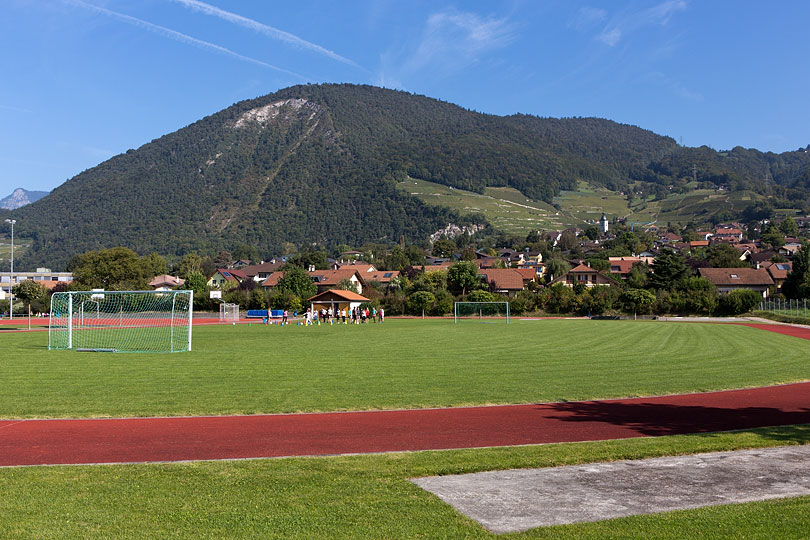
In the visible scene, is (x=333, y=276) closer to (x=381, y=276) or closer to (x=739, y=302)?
(x=381, y=276)

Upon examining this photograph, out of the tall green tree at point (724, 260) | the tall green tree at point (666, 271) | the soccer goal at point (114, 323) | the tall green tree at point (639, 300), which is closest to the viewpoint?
the soccer goal at point (114, 323)

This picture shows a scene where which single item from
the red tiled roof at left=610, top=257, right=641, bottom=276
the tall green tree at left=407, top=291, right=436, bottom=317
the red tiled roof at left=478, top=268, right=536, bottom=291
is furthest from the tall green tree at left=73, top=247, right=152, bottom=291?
the red tiled roof at left=610, top=257, right=641, bottom=276

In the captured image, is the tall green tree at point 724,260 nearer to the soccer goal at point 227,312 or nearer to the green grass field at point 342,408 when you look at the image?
the soccer goal at point 227,312

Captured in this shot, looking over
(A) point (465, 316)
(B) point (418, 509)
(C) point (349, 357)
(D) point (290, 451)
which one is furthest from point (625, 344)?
(A) point (465, 316)

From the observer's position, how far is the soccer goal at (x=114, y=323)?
29.7 meters

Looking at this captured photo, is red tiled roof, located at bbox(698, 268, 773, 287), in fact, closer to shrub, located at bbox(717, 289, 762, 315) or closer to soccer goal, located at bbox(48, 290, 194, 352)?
shrub, located at bbox(717, 289, 762, 315)

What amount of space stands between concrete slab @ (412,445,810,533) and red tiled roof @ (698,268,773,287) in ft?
307

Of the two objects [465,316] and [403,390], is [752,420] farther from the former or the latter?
[465,316]

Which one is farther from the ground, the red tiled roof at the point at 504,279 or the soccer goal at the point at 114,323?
the red tiled roof at the point at 504,279

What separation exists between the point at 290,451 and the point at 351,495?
8.89ft

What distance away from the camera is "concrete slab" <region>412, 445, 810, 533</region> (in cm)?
616

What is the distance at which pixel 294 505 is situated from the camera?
20.8ft

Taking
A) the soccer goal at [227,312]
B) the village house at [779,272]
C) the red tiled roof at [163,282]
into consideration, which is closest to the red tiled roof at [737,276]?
the village house at [779,272]

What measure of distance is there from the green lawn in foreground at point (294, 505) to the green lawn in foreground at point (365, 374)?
16.3ft
